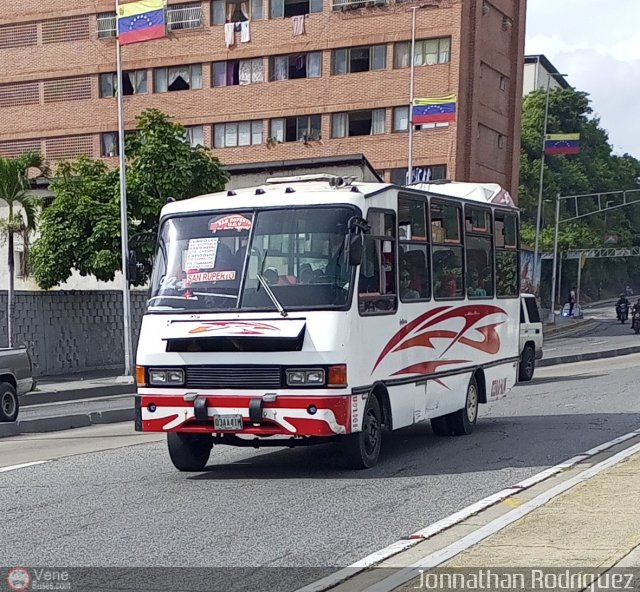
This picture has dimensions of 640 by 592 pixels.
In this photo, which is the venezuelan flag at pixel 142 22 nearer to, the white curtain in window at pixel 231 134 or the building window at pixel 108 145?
the white curtain in window at pixel 231 134

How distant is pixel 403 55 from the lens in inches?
2104

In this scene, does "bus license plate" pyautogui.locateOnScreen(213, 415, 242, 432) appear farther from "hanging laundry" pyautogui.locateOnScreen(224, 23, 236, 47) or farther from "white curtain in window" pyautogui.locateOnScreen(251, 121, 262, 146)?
"hanging laundry" pyautogui.locateOnScreen(224, 23, 236, 47)

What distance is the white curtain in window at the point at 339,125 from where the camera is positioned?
54875mm

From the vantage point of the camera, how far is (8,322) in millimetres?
28484

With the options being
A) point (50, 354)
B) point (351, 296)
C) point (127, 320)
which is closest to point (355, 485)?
point (351, 296)

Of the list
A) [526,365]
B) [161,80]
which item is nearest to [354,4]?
[161,80]

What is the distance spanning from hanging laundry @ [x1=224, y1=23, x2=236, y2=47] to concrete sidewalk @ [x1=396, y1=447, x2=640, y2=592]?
162 feet

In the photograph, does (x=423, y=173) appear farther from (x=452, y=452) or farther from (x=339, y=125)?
(x=452, y=452)

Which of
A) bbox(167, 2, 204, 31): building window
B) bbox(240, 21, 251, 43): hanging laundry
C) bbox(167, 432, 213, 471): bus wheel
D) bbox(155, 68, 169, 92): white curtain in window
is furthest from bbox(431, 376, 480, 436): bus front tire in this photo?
bbox(155, 68, 169, 92): white curtain in window

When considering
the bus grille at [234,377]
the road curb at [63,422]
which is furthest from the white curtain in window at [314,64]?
the bus grille at [234,377]

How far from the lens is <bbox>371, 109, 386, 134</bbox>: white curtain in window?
54.0 meters

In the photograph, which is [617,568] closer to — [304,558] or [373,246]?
[304,558]

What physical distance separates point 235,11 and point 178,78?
454 centimetres

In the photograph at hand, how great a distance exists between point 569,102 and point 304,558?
8652 centimetres
